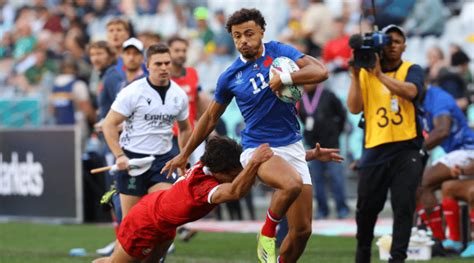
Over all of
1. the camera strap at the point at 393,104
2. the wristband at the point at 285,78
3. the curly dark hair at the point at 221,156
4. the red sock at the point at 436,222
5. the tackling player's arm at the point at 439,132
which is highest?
the wristband at the point at 285,78

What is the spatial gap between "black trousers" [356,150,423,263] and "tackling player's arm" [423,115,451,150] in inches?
81.6

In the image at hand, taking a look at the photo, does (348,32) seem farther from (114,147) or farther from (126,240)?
(126,240)

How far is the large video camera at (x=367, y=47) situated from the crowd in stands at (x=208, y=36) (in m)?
4.33

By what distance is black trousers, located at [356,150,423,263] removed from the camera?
10266 mm

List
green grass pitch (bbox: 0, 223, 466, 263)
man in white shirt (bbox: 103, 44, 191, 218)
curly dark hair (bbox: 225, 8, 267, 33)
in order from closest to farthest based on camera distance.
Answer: curly dark hair (bbox: 225, 8, 267, 33) → man in white shirt (bbox: 103, 44, 191, 218) → green grass pitch (bbox: 0, 223, 466, 263)

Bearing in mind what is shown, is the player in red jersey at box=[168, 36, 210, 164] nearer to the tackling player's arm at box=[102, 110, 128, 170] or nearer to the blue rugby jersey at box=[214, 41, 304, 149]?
the tackling player's arm at box=[102, 110, 128, 170]

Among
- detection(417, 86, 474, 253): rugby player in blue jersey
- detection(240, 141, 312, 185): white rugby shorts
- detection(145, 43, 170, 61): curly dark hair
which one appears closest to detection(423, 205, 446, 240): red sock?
detection(417, 86, 474, 253): rugby player in blue jersey

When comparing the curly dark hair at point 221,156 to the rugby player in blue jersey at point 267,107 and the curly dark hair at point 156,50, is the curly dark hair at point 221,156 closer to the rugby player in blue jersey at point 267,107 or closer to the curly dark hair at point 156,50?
the rugby player in blue jersey at point 267,107

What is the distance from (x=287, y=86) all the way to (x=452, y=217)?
495 cm

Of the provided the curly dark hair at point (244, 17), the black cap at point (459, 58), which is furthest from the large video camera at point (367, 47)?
the black cap at point (459, 58)

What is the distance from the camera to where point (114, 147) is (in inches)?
424

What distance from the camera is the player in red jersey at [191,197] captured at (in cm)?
855

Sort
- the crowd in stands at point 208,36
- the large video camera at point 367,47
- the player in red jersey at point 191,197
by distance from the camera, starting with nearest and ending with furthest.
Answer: the player in red jersey at point 191,197, the large video camera at point 367,47, the crowd in stands at point 208,36

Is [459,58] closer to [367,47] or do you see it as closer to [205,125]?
[367,47]
